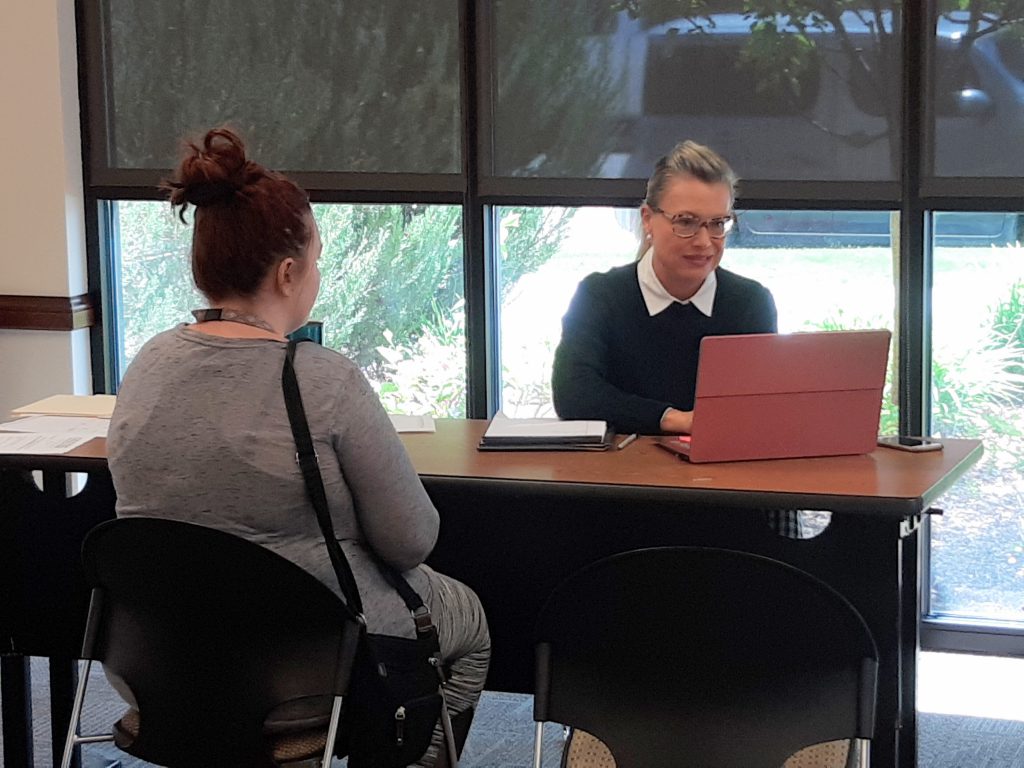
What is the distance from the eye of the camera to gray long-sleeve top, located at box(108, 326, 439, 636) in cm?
185

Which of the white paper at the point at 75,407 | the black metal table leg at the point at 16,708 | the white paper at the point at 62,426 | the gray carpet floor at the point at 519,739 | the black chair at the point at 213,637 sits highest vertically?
the white paper at the point at 75,407

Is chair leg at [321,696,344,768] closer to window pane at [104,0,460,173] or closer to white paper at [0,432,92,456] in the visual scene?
white paper at [0,432,92,456]

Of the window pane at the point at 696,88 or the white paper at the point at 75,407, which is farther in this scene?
the window pane at the point at 696,88

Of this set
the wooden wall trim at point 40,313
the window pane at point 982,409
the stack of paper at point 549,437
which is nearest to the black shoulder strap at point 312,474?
the stack of paper at point 549,437

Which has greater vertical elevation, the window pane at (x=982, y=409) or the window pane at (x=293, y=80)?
the window pane at (x=293, y=80)

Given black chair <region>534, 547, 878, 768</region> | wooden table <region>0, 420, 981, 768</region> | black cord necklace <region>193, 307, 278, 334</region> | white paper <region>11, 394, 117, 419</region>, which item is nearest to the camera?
black chair <region>534, 547, 878, 768</region>

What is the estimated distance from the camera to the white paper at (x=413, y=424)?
263 centimetres

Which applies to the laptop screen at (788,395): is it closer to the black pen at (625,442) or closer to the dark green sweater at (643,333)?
the black pen at (625,442)

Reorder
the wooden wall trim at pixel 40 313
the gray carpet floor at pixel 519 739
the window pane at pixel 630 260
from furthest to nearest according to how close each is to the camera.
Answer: the wooden wall trim at pixel 40 313 < the window pane at pixel 630 260 < the gray carpet floor at pixel 519 739

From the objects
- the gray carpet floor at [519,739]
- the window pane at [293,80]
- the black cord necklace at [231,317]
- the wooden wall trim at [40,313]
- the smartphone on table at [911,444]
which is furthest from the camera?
the wooden wall trim at [40,313]

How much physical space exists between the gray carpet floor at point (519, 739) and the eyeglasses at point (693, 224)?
46.6 inches

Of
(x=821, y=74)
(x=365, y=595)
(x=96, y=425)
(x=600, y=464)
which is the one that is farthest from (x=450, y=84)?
(x=365, y=595)

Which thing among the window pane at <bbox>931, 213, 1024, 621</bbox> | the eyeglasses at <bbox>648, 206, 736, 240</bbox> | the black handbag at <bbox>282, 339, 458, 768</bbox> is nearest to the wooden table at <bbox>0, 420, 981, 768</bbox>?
the black handbag at <bbox>282, 339, 458, 768</bbox>

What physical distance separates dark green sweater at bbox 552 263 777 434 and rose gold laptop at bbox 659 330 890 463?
0.53 m
